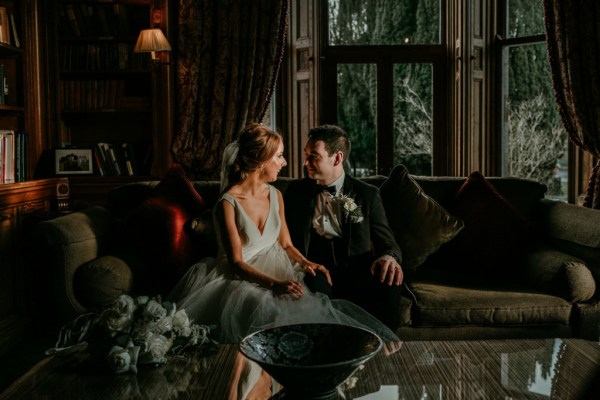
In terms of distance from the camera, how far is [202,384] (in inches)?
63.2

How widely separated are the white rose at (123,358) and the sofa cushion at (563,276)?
186 cm

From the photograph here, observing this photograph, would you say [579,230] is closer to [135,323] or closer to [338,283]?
[338,283]

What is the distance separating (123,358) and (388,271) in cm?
132

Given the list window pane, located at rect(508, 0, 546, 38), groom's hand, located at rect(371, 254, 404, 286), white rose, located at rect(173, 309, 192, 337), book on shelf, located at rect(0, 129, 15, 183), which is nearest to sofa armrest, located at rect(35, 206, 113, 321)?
white rose, located at rect(173, 309, 192, 337)

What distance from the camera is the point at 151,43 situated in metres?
4.38

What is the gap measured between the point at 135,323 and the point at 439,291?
1.46 m

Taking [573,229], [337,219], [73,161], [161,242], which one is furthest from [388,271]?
[73,161]

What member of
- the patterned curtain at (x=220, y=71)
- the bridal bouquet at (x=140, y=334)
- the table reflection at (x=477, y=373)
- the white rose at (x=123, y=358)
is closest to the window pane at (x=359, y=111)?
the patterned curtain at (x=220, y=71)

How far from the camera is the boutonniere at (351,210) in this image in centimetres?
288

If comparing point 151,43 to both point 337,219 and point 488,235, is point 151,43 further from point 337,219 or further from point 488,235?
point 488,235

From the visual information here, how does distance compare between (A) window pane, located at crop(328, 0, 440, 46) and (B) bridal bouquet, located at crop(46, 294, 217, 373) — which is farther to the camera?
(A) window pane, located at crop(328, 0, 440, 46)

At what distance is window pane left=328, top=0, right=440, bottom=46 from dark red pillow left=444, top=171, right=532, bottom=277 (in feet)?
9.07

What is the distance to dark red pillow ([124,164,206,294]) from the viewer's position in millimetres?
2877

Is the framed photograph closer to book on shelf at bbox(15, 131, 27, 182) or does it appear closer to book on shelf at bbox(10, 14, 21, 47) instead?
book on shelf at bbox(15, 131, 27, 182)
